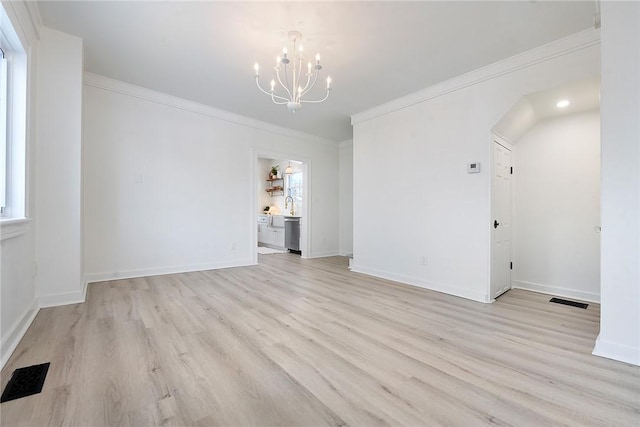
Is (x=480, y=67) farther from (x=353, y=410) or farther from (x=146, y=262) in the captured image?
(x=146, y=262)

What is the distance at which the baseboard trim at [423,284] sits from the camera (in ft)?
10.5

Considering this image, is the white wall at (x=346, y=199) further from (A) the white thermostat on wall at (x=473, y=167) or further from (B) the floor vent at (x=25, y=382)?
(B) the floor vent at (x=25, y=382)

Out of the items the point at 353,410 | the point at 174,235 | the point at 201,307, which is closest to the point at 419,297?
the point at 353,410

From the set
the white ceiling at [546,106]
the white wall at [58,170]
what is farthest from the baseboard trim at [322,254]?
the white ceiling at [546,106]

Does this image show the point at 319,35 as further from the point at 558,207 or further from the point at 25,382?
the point at 558,207

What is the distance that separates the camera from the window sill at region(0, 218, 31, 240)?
5.65 ft

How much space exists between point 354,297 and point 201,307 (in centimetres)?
164

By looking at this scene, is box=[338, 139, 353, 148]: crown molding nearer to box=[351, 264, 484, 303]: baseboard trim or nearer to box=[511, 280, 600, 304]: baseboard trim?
box=[351, 264, 484, 303]: baseboard trim

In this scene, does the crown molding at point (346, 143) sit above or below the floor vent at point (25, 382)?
above

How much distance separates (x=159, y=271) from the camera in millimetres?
4086

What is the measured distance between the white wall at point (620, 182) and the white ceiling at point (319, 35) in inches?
22.1

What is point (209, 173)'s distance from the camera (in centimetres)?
455

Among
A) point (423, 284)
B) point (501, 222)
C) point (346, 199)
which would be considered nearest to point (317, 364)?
point (423, 284)

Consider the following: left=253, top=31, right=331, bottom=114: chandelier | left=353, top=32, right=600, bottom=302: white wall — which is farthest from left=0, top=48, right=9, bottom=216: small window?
left=353, top=32, right=600, bottom=302: white wall
